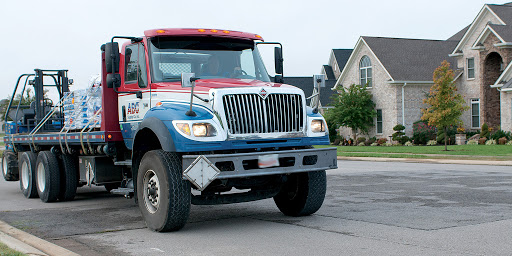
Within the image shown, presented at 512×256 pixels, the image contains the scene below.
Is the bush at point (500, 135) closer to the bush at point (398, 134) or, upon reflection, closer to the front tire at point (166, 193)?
the bush at point (398, 134)

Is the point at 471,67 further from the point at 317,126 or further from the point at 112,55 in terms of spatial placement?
the point at 112,55

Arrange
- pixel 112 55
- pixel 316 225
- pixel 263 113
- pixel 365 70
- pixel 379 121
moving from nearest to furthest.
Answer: pixel 263 113 → pixel 316 225 → pixel 112 55 → pixel 379 121 → pixel 365 70

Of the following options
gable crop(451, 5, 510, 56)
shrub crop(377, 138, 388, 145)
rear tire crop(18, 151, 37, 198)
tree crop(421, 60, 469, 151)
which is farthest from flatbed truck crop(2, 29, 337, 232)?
shrub crop(377, 138, 388, 145)

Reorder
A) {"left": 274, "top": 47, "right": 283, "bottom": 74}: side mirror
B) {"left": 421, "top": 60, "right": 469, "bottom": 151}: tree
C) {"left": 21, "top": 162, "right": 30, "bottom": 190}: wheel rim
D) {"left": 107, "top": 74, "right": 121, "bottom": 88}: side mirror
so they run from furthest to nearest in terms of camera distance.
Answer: {"left": 421, "top": 60, "right": 469, "bottom": 151}: tree → {"left": 21, "top": 162, "right": 30, "bottom": 190}: wheel rim → {"left": 274, "top": 47, "right": 283, "bottom": 74}: side mirror → {"left": 107, "top": 74, "right": 121, "bottom": 88}: side mirror

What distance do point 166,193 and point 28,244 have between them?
6.14 ft

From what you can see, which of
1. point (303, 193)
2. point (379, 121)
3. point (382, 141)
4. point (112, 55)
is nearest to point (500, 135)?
point (382, 141)

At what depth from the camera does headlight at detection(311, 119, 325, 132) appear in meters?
9.28

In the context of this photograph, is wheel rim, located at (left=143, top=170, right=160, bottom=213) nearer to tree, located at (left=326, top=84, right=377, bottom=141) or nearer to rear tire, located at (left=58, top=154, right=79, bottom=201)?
rear tire, located at (left=58, top=154, right=79, bottom=201)

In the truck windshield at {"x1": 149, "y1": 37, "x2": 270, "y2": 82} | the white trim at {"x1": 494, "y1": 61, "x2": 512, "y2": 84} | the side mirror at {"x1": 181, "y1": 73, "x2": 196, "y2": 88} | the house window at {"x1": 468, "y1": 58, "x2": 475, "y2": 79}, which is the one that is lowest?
the side mirror at {"x1": 181, "y1": 73, "x2": 196, "y2": 88}

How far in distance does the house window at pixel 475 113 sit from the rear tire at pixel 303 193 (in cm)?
3210

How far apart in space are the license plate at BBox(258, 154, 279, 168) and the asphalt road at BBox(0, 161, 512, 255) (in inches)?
36.7

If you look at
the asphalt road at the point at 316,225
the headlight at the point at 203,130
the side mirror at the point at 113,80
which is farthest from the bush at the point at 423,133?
the headlight at the point at 203,130

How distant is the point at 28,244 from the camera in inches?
315

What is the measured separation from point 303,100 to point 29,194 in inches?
300
